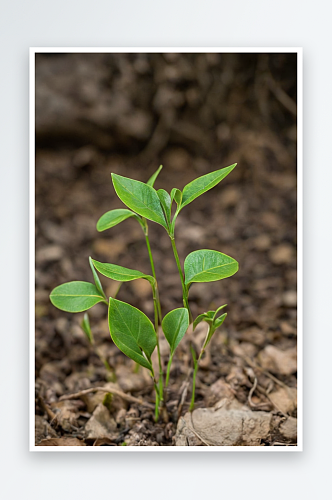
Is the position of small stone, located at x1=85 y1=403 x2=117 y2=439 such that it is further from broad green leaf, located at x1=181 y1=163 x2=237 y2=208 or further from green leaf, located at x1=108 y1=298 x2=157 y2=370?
broad green leaf, located at x1=181 y1=163 x2=237 y2=208

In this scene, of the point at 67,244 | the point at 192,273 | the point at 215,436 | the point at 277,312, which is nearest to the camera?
the point at 192,273

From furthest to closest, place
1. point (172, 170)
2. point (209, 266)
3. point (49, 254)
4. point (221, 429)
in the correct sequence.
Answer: point (172, 170), point (49, 254), point (221, 429), point (209, 266)

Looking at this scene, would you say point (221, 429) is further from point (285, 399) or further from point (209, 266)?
point (209, 266)

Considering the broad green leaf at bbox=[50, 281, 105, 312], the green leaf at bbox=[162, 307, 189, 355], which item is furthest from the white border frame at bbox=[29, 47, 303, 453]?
the green leaf at bbox=[162, 307, 189, 355]

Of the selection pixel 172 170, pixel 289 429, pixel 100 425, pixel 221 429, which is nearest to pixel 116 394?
pixel 100 425
